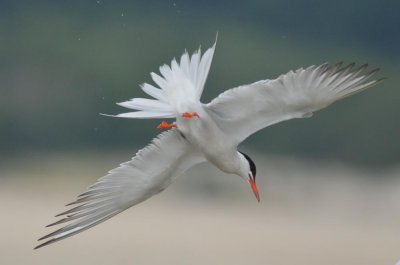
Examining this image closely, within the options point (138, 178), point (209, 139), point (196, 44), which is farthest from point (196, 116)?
point (196, 44)

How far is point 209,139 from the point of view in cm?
382

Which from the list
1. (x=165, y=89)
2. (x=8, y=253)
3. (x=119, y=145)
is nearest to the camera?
(x=165, y=89)

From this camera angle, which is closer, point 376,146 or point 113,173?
point 113,173

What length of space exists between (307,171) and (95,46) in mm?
1766

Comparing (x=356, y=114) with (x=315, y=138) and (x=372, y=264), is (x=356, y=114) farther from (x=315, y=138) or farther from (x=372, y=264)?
(x=372, y=264)

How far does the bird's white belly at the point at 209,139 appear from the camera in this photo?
3.78m

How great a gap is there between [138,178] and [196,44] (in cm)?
415

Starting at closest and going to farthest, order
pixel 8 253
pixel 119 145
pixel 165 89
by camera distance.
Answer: pixel 165 89 → pixel 8 253 → pixel 119 145

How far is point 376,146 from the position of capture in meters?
8.39

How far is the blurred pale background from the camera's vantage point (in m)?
8.12

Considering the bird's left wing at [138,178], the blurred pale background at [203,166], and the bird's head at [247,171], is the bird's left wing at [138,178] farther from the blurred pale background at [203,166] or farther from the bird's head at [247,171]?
the blurred pale background at [203,166]

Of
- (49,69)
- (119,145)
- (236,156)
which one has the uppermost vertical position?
(49,69)

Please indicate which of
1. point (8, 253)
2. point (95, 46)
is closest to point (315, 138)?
point (95, 46)

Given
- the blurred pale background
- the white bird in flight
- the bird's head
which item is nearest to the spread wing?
the white bird in flight
